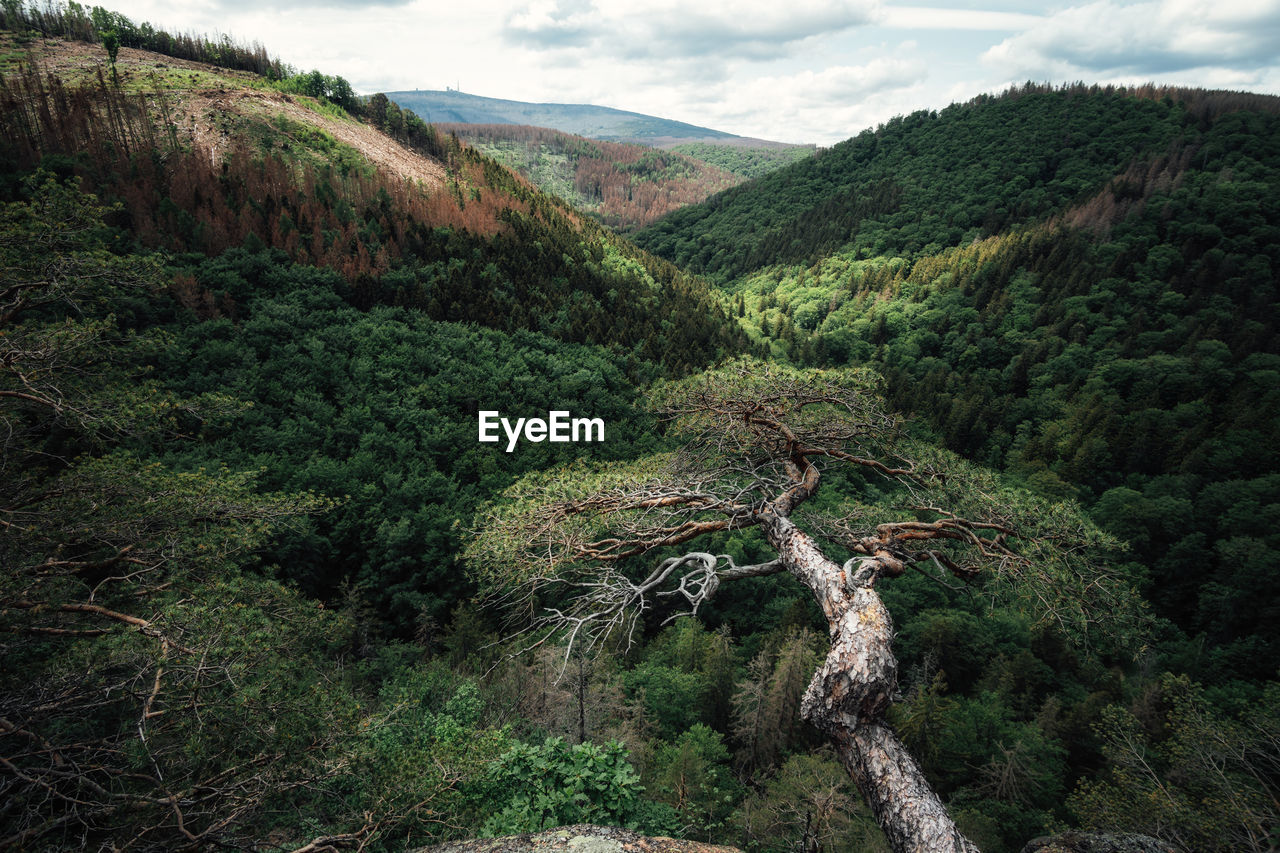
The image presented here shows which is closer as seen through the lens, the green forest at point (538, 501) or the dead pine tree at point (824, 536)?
the dead pine tree at point (824, 536)

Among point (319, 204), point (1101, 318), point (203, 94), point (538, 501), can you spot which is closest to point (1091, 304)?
point (1101, 318)

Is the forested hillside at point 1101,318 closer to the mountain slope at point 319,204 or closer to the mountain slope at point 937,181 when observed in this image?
the mountain slope at point 937,181

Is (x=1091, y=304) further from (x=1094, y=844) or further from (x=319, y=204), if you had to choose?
(x=319, y=204)

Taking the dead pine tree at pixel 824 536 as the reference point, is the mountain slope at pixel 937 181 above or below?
above

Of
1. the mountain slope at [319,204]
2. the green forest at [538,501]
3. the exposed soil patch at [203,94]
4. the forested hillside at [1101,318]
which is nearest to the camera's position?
the green forest at [538,501]

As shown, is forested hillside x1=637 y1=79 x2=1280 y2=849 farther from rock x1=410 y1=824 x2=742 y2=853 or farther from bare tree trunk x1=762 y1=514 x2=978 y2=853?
rock x1=410 y1=824 x2=742 y2=853

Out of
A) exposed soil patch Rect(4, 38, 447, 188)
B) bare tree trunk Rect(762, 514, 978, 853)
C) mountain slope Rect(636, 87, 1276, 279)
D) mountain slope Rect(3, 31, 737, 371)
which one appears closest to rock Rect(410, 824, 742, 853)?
bare tree trunk Rect(762, 514, 978, 853)

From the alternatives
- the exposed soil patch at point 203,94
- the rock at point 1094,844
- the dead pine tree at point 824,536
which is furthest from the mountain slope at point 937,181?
the rock at point 1094,844
